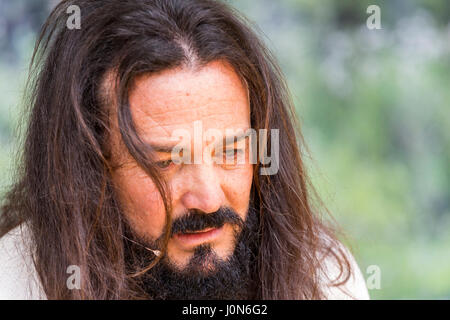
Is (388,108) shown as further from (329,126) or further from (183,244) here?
(183,244)

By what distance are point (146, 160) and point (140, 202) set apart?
0.42ft

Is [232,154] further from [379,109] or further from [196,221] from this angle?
[379,109]

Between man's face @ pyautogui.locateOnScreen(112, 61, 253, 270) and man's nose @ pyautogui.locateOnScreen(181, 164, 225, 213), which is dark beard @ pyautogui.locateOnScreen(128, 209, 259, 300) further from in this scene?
man's nose @ pyautogui.locateOnScreen(181, 164, 225, 213)

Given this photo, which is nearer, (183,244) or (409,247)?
(183,244)

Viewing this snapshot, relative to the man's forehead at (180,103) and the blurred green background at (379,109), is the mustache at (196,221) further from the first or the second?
the blurred green background at (379,109)

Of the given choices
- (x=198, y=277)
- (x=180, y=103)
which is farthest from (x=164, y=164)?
(x=198, y=277)

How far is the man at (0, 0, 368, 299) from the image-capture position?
1.49m

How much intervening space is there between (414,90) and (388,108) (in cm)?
17

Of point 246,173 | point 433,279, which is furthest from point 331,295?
point 433,279

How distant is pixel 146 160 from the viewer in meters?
1.46

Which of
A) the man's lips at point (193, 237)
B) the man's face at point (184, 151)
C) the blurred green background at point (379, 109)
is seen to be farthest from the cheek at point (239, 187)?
the blurred green background at point (379, 109)

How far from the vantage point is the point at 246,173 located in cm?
160

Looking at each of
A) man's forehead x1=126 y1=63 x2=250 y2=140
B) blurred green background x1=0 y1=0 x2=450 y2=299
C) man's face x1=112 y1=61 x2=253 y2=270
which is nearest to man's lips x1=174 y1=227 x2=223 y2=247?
man's face x1=112 y1=61 x2=253 y2=270

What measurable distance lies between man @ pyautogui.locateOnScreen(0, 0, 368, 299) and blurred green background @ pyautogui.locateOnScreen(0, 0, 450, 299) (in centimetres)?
134
